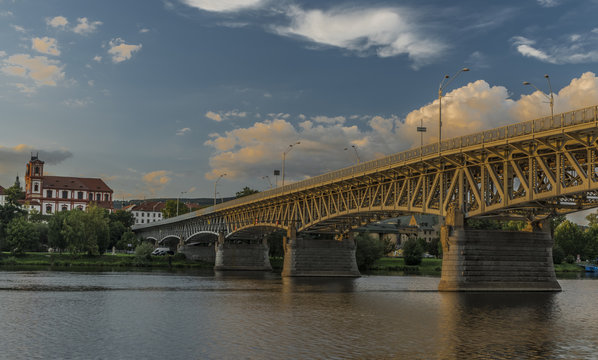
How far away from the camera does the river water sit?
2716cm

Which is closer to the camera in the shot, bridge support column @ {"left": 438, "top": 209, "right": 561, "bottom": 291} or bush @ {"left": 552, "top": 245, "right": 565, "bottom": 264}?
bridge support column @ {"left": 438, "top": 209, "right": 561, "bottom": 291}

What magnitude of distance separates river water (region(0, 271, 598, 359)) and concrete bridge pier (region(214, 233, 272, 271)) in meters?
71.5

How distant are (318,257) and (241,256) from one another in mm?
36183

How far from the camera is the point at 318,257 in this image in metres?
97.3

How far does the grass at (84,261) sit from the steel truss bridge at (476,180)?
159ft

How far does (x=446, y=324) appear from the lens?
3684 centimetres

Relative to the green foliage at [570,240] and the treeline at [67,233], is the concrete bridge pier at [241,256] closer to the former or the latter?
the treeline at [67,233]

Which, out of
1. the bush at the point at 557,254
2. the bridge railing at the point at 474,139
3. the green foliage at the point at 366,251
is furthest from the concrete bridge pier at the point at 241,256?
the bush at the point at 557,254

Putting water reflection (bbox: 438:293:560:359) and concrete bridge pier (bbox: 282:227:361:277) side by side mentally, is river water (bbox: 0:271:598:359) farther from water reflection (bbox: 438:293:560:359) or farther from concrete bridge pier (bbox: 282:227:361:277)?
concrete bridge pier (bbox: 282:227:361:277)

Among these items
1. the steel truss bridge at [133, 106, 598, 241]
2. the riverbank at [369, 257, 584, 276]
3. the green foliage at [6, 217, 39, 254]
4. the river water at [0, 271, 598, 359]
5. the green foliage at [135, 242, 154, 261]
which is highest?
the steel truss bridge at [133, 106, 598, 241]

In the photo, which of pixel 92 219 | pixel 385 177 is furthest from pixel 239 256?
pixel 385 177

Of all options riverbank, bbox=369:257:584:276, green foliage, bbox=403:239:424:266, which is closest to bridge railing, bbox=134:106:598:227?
riverbank, bbox=369:257:584:276

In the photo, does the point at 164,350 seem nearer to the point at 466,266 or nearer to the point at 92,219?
the point at 466,266

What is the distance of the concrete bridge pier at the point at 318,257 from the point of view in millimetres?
95812
